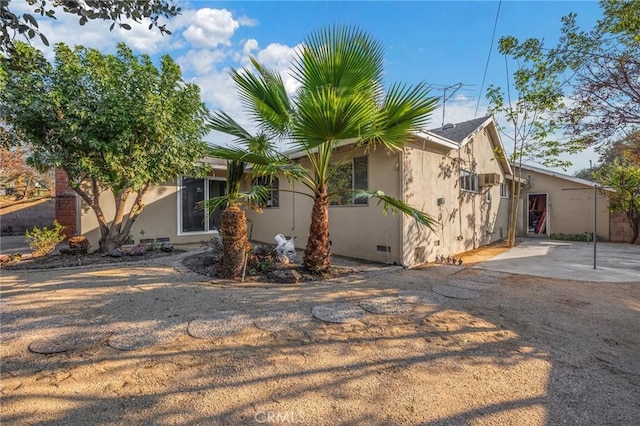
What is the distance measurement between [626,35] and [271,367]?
6.49 meters

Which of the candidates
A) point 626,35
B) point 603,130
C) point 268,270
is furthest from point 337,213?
point 626,35

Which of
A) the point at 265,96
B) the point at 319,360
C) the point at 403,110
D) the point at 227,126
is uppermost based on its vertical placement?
the point at 265,96

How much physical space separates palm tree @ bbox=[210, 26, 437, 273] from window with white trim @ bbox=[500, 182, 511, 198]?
395 inches

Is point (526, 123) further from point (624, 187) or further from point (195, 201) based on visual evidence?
point (195, 201)

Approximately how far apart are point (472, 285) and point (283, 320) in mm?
3717

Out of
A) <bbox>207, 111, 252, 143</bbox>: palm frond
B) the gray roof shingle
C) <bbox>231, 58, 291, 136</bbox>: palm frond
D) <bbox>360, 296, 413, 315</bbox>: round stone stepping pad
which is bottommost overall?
<bbox>360, 296, 413, 315</bbox>: round stone stepping pad

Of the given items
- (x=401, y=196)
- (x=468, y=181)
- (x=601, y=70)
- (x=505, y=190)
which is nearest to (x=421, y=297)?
(x=401, y=196)

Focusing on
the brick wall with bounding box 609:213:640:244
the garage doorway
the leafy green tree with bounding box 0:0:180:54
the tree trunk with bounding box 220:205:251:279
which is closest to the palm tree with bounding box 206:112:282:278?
the tree trunk with bounding box 220:205:251:279

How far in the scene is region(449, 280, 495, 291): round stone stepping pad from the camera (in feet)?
17.4

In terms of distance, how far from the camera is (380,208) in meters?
7.31

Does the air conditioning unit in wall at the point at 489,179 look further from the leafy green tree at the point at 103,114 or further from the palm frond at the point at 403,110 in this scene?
the leafy green tree at the point at 103,114

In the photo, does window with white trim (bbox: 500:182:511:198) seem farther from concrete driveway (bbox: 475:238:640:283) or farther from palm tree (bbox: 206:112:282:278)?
palm tree (bbox: 206:112:282:278)

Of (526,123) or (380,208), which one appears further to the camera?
(526,123)

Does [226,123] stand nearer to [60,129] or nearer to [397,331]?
[60,129]
